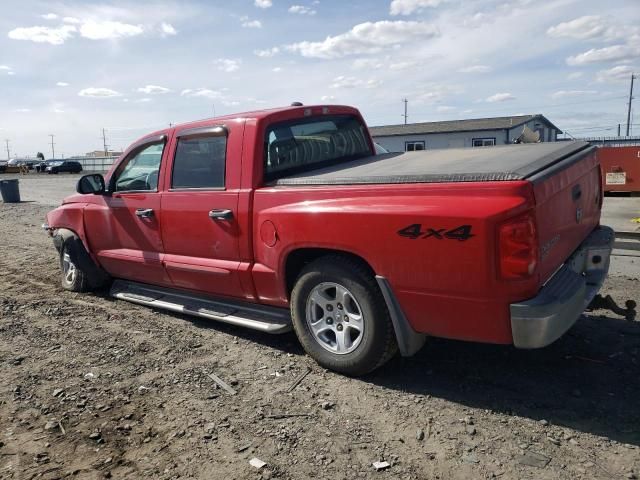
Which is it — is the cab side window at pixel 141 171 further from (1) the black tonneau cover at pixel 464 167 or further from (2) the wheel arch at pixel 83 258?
(1) the black tonneau cover at pixel 464 167

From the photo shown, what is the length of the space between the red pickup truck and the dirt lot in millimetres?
340

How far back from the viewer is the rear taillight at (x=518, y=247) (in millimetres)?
2783

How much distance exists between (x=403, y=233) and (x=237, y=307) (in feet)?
6.22

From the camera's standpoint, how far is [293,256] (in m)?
3.88

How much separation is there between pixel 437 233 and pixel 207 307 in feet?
7.91

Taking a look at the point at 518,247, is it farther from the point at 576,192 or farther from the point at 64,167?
the point at 64,167

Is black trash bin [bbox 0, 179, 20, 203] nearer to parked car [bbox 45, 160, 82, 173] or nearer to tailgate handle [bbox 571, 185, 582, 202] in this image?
tailgate handle [bbox 571, 185, 582, 202]

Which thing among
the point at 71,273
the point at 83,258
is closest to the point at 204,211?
the point at 83,258

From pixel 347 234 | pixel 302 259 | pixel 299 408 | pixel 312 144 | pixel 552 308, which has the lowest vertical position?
pixel 299 408

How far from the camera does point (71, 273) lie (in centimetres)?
609

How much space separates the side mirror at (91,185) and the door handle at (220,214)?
1823 mm

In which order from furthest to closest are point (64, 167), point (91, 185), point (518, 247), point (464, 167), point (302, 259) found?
1. point (64, 167)
2. point (91, 185)
3. point (302, 259)
4. point (464, 167)
5. point (518, 247)

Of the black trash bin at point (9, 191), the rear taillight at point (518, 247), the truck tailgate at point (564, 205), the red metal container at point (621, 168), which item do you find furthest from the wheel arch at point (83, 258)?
the black trash bin at point (9, 191)

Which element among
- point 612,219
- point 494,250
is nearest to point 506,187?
point 494,250
